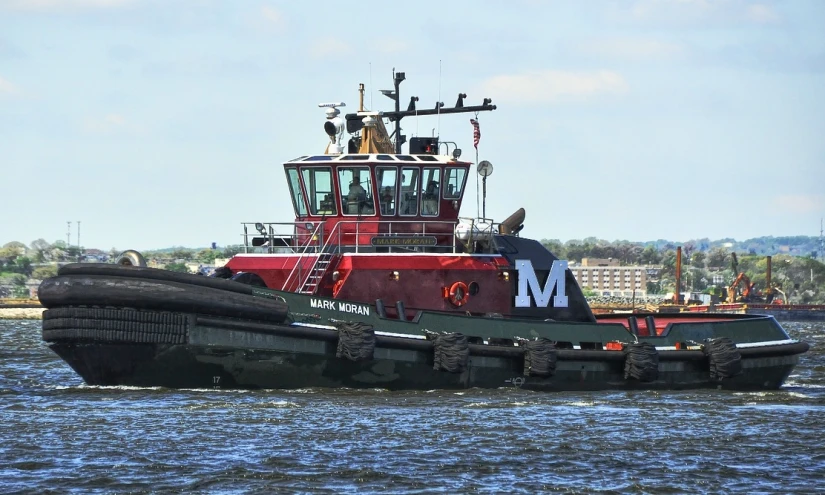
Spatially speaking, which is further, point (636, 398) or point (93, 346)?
point (636, 398)

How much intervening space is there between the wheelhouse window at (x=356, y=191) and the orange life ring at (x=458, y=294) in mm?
2034

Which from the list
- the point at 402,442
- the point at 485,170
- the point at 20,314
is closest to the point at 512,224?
the point at 485,170

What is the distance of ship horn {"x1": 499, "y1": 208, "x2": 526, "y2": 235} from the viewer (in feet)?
89.5

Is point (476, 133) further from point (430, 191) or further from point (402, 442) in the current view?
point (402, 442)

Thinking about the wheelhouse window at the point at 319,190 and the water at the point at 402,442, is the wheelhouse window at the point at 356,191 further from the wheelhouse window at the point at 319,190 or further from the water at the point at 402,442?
the water at the point at 402,442

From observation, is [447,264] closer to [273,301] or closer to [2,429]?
[273,301]

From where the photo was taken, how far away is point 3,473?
1536cm

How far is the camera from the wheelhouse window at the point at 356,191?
81.1ft

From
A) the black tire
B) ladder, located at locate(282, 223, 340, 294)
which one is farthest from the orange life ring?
the black tire

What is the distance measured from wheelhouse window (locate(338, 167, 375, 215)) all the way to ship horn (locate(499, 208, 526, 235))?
11.5ft

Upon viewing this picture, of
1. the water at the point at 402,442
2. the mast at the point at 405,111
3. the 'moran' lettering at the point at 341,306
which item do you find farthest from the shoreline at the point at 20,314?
the 'moran' lettering at the point at 341,306

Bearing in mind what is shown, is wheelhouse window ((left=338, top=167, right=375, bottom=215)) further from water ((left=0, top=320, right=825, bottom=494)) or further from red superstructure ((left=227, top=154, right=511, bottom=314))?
water ((left=0, top=320, right=825, bottom=494))

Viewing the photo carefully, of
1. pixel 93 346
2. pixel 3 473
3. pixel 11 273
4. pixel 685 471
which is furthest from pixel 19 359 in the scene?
pixel 11 273

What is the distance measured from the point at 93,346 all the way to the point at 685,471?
9.10 metres
